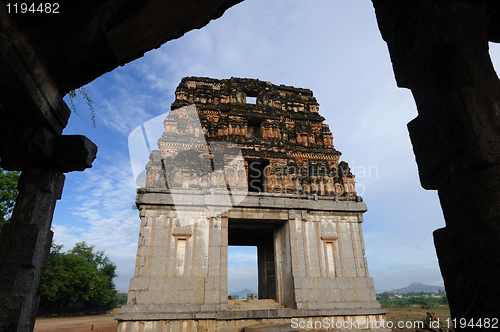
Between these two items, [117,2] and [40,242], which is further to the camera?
[40,242]

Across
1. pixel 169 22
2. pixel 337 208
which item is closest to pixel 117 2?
pixel 169 22

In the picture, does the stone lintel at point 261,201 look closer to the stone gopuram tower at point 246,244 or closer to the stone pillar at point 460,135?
the stone gopuram tower at point 246,244

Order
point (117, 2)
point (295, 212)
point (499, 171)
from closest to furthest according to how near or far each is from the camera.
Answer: point (499, 171) → point (117, 2) → point (295, 212)

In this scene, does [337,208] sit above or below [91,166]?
above

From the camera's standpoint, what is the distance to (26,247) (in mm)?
3607

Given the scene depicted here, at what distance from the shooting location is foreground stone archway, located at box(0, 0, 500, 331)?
5.90 feet

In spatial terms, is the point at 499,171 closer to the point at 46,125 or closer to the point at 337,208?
the point at 46,125

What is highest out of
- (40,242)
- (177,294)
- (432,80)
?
(432,80)

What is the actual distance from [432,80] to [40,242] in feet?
16.2

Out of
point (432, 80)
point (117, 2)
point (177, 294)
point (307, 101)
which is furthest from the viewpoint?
point (307, 101)

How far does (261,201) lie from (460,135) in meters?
9.37

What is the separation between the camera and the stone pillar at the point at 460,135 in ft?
5.65

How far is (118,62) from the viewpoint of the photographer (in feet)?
11.7

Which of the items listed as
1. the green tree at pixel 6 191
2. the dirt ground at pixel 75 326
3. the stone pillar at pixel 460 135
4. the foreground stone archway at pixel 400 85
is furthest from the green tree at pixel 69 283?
→ the stone pillar at pixel 460 135
